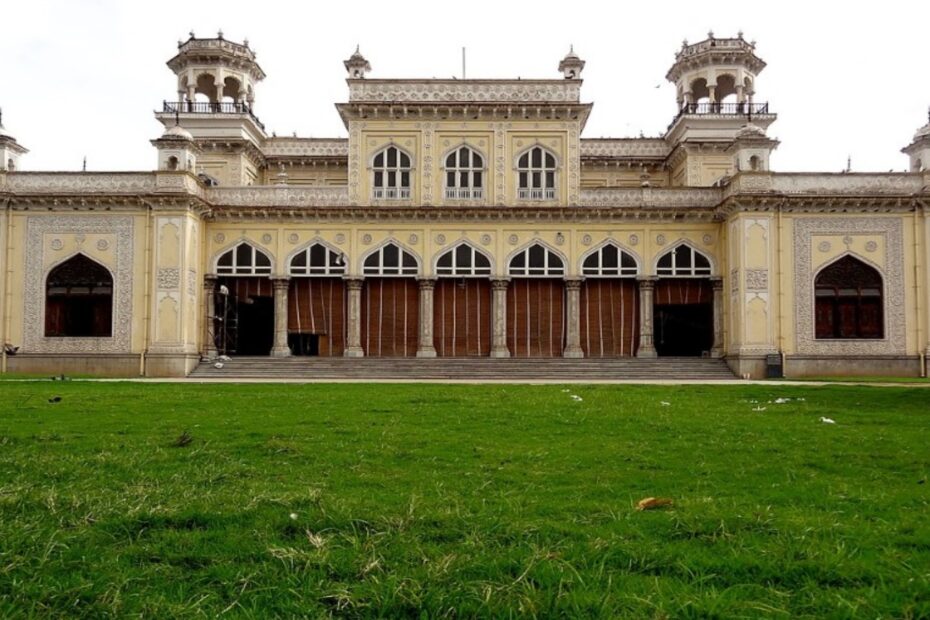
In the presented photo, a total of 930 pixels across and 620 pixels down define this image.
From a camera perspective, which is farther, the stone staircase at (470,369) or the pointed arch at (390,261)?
the pointed arch at (390,261)

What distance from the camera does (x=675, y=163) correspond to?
130ft

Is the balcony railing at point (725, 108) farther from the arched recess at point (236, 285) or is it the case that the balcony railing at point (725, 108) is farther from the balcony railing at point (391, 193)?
the arched recess at point (236, 285)

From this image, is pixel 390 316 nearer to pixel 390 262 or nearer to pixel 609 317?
pixel 390 262

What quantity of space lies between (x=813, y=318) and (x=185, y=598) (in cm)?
3092

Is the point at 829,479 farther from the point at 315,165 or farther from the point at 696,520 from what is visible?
the point at 315,165

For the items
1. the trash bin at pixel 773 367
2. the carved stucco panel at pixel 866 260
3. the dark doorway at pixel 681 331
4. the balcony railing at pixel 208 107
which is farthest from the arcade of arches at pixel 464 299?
the balcony railing at pixel 208 107

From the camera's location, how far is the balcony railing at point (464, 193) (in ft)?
111

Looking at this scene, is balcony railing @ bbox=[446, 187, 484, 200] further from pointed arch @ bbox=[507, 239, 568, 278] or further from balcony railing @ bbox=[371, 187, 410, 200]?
pointed arch @ bbox=[507, 239, 568, 278]

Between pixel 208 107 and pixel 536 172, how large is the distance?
16.7 m

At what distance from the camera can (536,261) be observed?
33.4 metres

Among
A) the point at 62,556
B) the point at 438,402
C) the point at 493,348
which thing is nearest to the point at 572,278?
the point at 493,348

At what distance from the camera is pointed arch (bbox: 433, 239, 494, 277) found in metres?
33.4

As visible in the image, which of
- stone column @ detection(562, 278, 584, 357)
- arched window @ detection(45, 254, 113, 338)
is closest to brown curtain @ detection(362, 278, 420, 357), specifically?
stone column @ detection(562, 278, 584, 357)

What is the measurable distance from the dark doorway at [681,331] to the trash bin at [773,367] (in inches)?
180
